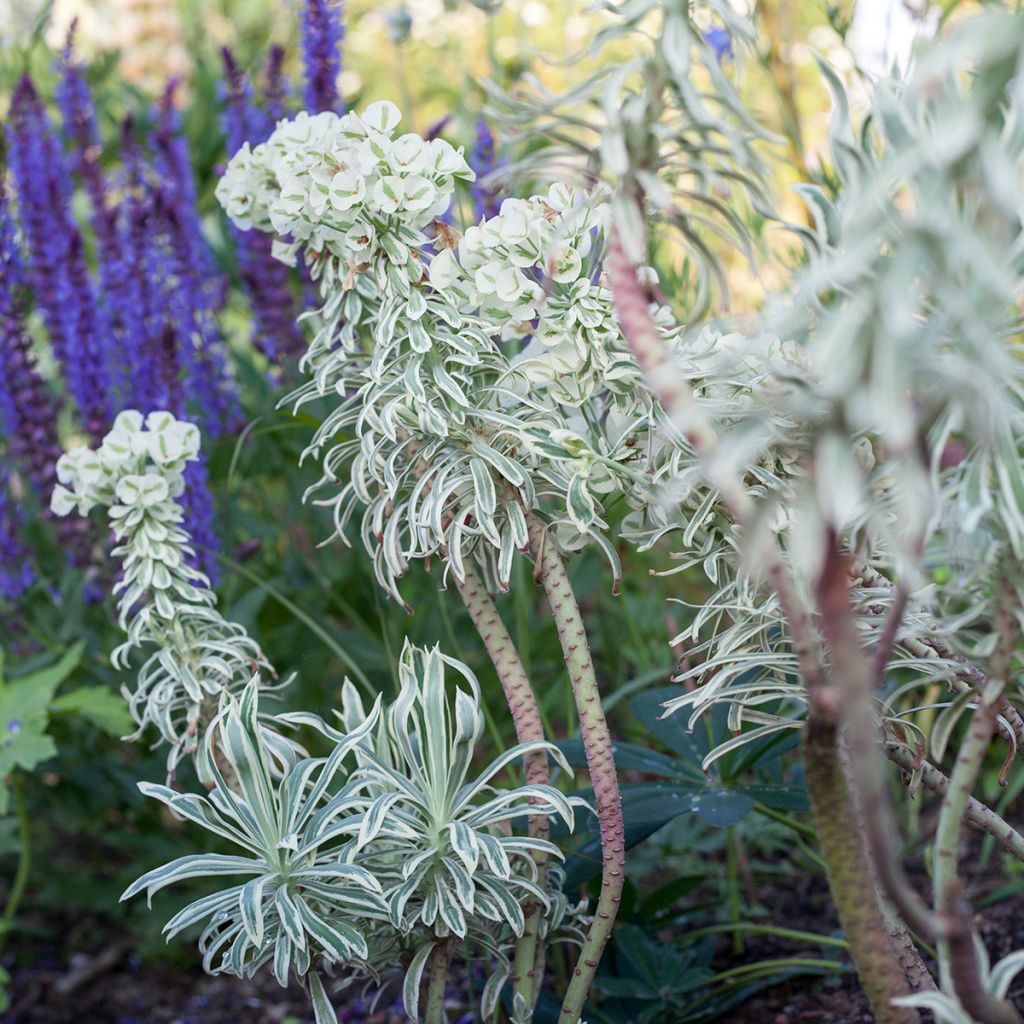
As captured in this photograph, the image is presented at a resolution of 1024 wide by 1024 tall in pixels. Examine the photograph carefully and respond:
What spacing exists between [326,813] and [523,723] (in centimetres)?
24

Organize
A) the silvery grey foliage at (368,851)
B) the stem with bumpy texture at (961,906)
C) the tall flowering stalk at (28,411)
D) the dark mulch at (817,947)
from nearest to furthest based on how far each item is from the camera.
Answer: the stem with bumpy texture at (961,906) < the silvery grey foliage at (368,851) < the dark mulch at (817,947) < the tall flowering stalk at (28,411)

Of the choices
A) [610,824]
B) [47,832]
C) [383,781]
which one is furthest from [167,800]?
[47,832]

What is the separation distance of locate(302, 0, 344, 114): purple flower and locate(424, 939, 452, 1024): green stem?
1327mm

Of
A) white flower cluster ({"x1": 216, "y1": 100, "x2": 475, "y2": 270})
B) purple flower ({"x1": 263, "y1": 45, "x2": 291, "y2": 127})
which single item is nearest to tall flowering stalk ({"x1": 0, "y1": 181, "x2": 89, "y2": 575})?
purple flower ({"x1": 263, "y1": 45, "x2": 291, "y2": 127})

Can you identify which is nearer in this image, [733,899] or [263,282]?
[733,899]

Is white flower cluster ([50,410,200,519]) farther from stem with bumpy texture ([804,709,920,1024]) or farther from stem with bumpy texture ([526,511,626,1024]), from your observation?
stem with bumpy texture ([804,709,920,1024])

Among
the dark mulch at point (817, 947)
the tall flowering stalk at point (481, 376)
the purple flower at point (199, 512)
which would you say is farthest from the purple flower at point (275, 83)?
the dark mulch at point (817, 947)

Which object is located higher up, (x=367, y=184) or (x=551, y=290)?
(x=367, y=184)

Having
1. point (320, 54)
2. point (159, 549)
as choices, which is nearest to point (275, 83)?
point (320, 54)

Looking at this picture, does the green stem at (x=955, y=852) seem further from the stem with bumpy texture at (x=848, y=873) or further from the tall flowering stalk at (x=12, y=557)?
the tall flowering stalk at (x=12, y=557)

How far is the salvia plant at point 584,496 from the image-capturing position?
3.03 ft

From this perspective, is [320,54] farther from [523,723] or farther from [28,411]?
[523,723]

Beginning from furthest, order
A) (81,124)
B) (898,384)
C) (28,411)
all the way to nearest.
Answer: (81,124) < (28,411) < (898,384)

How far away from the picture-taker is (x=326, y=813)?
4.15 ft
